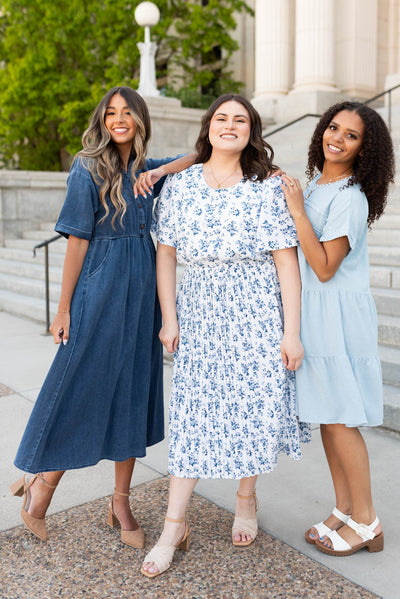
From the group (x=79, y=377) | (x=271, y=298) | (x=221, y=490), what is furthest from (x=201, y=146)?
(x=221, y=490)

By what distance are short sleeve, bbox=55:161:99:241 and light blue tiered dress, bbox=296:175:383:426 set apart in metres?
0.94

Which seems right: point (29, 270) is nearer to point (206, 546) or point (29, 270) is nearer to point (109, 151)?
point (109, 151)

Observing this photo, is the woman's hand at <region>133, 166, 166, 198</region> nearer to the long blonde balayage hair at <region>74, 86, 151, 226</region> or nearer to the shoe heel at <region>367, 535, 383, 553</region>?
the long blonde balayage hair at <region>74, 86, 151, 226</region>

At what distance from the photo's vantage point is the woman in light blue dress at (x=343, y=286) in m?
2.53

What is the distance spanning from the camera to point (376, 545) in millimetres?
2742

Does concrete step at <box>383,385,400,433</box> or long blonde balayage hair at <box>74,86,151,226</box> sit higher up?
long blonde balayage hair at <box>74,86,151,226</box>

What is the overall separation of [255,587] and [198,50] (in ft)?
56.3

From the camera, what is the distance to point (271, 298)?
267cm

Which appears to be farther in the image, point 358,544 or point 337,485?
point 337,485

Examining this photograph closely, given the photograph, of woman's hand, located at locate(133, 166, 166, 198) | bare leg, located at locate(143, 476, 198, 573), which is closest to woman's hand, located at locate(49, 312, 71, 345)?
woman's hand, located at locate(133, 166, 166, 198)

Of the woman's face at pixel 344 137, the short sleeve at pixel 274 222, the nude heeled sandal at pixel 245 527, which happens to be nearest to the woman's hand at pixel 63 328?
the short sleeve at pixel 274 222

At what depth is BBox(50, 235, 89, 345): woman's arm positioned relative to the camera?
8.71 feet

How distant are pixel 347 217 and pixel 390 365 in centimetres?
258

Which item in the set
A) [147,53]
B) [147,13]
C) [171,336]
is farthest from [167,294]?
[147,13]
